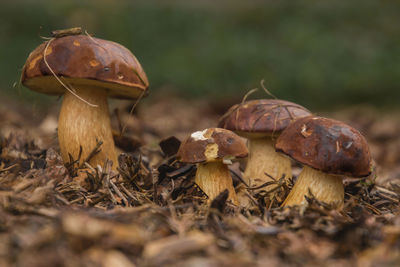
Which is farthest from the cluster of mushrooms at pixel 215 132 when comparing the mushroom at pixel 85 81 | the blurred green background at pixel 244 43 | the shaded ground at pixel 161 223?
the blurred green background at pixel 244 43

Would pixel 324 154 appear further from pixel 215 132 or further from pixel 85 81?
pixel 85 81

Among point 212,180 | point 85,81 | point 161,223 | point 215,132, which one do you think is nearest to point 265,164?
point 212,180

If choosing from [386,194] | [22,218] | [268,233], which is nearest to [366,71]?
[386,194]

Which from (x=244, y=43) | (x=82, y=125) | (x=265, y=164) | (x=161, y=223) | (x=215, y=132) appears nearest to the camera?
(x=161, y=223)

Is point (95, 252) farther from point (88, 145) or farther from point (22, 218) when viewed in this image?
point (88, 145)

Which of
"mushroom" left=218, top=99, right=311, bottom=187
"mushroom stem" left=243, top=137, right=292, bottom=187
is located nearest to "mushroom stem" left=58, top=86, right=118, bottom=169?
"mushroom" left=218, top=99, right=311, bottom=187

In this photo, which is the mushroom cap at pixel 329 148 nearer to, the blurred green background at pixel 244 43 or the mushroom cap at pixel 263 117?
the mushroom cap at pixel 263 117

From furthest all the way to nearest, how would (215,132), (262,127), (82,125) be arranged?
(82,125) → (262,127) → (215,132)

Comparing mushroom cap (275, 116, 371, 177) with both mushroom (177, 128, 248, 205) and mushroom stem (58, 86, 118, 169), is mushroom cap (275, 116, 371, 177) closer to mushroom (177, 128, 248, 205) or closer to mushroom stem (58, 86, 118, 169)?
mushroom (177, 128, 248, 205)
